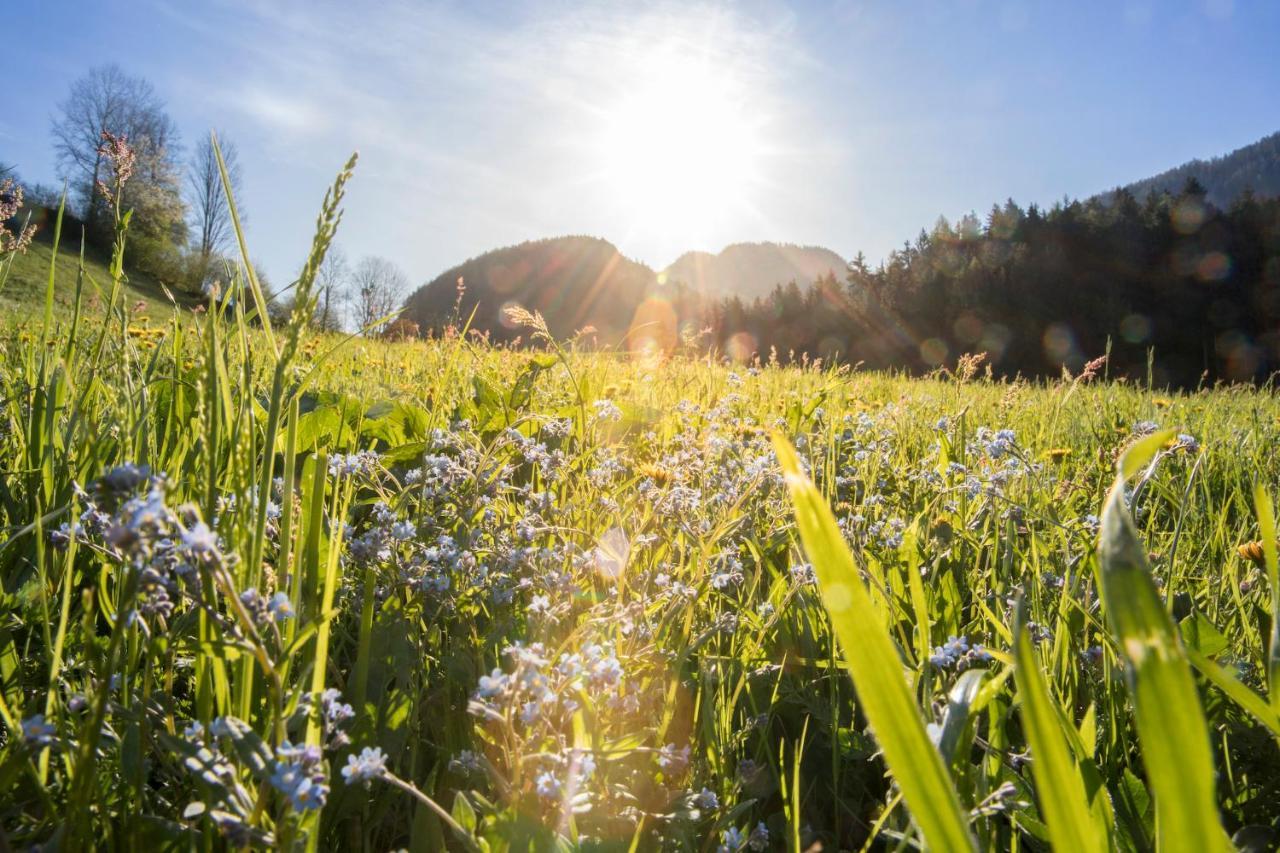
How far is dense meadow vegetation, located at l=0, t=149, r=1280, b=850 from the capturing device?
620mm

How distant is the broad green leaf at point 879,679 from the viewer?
20.6 inches

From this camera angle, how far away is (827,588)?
0.52m

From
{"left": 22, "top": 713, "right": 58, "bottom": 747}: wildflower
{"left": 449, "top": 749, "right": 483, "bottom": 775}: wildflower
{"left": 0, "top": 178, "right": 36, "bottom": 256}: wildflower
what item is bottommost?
{"left": 449, "top": 749, "right": 483, "bottom": 775}: wildflower

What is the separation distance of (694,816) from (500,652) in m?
0.50

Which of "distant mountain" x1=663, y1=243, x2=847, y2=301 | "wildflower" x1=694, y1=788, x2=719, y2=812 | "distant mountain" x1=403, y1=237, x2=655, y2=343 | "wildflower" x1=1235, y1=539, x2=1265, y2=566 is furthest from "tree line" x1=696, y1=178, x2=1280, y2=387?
"distant mountain" x1=663, y1=243, x2=847, y2=301

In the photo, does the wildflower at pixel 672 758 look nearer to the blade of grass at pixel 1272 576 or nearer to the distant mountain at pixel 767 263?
the blade of grass at pixel 1272 576

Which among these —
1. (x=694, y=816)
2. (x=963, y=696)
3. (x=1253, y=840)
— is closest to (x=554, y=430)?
(x=694, y=816)

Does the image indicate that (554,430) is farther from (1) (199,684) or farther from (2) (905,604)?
(1) (199,684)

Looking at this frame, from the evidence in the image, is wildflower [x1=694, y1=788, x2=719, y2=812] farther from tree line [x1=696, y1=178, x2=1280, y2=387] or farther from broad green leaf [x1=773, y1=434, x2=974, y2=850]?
tree line [x1=696, y1=178, x2=1280, y2=387]

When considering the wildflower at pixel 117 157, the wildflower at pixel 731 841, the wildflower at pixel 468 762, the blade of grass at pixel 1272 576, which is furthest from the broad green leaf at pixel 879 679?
the wildflower at pixel 117 157

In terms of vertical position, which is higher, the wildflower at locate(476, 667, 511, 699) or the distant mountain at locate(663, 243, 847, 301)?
the distant mountain at locate(663, 243, 847, 301)

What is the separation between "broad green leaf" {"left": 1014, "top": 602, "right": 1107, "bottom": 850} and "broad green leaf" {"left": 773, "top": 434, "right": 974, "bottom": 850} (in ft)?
0.22

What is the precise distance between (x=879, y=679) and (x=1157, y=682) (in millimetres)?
168

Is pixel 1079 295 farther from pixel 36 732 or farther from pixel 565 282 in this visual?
pixel 565 282
